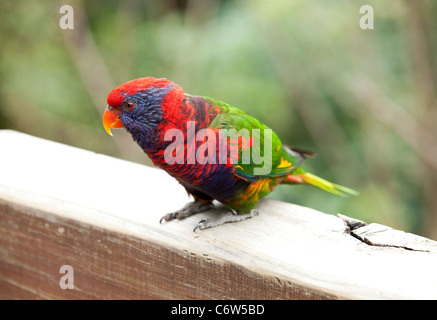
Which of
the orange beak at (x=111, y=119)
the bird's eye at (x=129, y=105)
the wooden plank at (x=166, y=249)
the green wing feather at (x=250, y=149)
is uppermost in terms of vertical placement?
the bird's eye at (x=129, y=105)

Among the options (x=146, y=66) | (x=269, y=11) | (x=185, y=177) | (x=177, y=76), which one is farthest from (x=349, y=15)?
(x=185, y=177)

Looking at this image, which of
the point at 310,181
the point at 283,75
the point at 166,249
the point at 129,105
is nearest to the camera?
the point at 166,249

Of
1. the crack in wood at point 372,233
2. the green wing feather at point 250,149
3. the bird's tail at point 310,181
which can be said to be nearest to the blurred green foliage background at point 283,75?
the bird's tail at point 310,181

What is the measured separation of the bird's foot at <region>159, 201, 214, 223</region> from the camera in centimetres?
153

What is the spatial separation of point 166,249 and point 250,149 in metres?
0.55

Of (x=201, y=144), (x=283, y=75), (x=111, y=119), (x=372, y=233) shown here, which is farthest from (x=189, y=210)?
(x=283, y=75)

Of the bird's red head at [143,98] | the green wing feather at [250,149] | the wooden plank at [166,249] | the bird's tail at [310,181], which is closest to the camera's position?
the wooden plank at [166,249]

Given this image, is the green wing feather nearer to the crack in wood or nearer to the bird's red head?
the bird's red head

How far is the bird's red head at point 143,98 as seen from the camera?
1.45 metres

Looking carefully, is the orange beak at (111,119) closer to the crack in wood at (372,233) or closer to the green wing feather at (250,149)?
the green wing feather at (250,149)

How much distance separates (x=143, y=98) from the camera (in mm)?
1449

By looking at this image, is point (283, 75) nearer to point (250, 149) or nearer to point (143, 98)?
point (250, 149)

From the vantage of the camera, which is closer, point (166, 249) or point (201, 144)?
point (166, 249)
